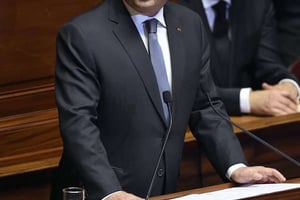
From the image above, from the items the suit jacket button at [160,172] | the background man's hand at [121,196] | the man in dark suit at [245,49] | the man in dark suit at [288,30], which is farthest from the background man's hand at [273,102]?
the background man's hand at [121,196]

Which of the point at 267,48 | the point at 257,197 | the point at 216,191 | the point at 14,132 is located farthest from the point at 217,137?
the point at 267,48

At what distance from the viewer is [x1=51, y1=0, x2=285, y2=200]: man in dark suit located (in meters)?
2.09

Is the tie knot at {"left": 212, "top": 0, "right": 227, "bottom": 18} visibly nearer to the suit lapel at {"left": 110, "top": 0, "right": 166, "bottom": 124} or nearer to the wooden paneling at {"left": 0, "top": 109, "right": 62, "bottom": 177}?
the wooden paneling at {"left": 0, "top": 109, "right": 62, "bottom": 177}

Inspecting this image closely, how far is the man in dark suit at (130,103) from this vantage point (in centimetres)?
209

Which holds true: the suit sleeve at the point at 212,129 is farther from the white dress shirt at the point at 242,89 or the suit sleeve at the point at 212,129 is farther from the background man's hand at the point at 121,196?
the white dress shirt at the point at 242,89

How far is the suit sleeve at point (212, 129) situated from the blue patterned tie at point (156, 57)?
116mm

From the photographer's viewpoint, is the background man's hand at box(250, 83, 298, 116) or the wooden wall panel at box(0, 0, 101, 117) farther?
the background man's hand at box(250, 83, 298, 116)

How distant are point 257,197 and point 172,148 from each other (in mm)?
511

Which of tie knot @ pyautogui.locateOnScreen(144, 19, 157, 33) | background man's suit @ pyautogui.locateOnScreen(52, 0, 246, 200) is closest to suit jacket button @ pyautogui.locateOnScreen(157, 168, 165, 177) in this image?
background man's suit @ pyautogui.locateOnScreen(52, 0, 246, 200)

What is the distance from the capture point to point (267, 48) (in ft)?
10.5

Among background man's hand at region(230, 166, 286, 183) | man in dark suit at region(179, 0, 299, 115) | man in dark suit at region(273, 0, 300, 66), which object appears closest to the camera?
background man's hand at region(230, 166, 286, 183)

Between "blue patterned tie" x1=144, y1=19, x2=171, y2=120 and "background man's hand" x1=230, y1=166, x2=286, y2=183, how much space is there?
270 millimetres

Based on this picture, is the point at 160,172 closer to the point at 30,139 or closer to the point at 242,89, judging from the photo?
the point at 30,139

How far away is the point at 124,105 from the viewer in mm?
2182
